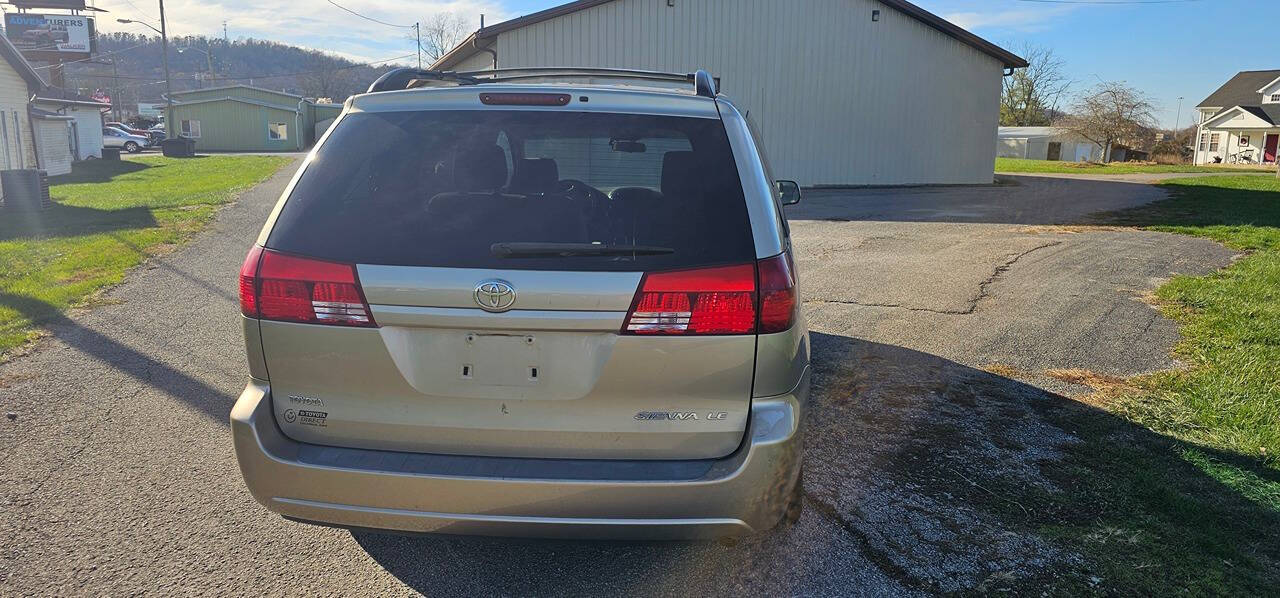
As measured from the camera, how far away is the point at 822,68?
2370cm

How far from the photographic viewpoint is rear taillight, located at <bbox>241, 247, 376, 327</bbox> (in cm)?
261

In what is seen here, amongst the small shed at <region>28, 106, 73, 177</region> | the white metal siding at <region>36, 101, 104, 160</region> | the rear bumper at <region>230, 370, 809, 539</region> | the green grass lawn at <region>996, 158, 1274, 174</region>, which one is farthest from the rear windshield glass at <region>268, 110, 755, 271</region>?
the white metal siding at <region>36, 101, 104, 160</region>

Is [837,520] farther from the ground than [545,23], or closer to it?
closer to it

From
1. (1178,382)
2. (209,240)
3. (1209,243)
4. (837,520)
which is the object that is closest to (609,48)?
(209,240)

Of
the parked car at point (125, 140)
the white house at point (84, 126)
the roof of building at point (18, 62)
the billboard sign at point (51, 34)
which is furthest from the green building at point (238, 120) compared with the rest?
the roof of building at point (18, 62)

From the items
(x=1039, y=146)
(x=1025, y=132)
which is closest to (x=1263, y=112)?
(x=1039, y=146)

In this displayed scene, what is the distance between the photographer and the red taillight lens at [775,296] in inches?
104

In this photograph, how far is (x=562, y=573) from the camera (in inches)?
123

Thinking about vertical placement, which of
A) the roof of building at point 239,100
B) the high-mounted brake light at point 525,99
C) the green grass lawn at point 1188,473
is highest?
the roof of building at point 239,100

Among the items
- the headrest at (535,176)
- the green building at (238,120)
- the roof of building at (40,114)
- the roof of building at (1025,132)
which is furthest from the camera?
the roof of building at (1025,132)

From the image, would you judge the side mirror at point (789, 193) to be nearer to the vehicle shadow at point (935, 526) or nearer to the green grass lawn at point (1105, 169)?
the vehicle shadow at point (935, 526)

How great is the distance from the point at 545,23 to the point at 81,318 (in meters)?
15.9

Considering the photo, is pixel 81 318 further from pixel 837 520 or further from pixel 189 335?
pixel 837 520

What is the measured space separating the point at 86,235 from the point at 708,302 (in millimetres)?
12755
